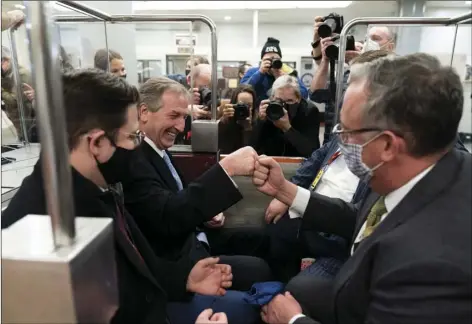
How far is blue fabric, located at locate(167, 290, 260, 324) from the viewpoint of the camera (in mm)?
1157

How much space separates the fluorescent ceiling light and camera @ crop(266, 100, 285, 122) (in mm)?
6317

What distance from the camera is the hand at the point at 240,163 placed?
1231 mm

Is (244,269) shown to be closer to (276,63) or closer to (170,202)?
(170,202)

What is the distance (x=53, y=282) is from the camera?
46cm

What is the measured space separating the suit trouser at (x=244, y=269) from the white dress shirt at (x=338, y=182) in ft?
0.82

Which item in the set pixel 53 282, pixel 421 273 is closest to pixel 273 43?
pixel 421 273

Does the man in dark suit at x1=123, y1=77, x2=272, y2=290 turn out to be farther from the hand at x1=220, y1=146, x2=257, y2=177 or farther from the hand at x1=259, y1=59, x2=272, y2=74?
the hand at x1=259, y1=59, x2=272, y2=74

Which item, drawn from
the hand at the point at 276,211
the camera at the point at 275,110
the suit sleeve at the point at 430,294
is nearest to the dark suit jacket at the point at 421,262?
the suit sleeve at the point at 430,294

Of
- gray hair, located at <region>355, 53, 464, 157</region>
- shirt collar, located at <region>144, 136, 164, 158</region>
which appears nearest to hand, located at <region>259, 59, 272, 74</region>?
shirt collar, located at <region>144, 136, 164, 158</region>

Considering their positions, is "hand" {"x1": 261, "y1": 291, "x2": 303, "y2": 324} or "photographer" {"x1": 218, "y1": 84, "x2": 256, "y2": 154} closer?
"hand" {"x1": 261, "y1": 291, "x2": 303, "y2": 324}

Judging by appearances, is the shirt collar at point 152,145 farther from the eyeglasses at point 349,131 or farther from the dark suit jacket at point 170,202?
the eyeglasses at point 349,131

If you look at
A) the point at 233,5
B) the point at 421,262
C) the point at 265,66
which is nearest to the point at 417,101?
the point at 421,262

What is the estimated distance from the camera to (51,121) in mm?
443

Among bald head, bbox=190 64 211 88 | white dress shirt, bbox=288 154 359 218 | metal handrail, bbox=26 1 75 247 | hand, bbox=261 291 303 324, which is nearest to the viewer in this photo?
metal handrail, bbox=26 1 75 247
